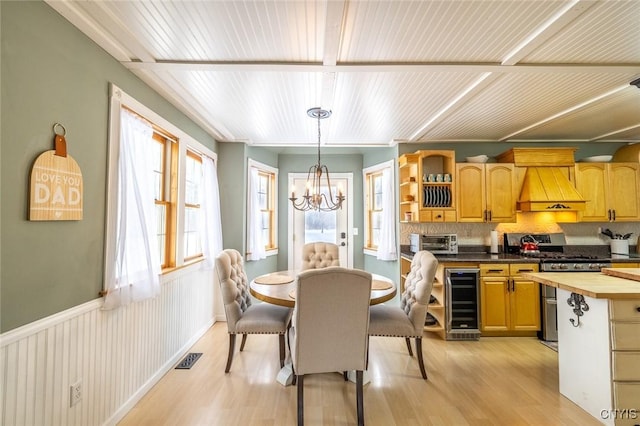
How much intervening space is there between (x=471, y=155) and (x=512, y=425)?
3.24 metres

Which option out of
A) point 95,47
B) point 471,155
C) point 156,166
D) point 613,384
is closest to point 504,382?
point 613,384

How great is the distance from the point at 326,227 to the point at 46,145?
12.4 ft

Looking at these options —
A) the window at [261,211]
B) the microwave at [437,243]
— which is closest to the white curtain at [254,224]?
the window at [261,211]

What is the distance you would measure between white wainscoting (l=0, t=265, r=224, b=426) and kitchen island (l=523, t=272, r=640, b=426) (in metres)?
3.14

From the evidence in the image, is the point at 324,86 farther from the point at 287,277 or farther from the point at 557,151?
the point at 557,151

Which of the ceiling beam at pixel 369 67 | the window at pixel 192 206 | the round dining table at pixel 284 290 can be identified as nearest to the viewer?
the ceiling beam at pixel 369 67

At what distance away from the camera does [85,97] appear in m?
1.64

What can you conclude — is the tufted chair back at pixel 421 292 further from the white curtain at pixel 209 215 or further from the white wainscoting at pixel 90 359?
the white curtain at pixel 209 215

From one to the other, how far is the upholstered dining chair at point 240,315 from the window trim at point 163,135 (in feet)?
1.82

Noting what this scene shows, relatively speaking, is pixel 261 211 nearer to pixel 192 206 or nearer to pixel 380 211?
pixel 192 206

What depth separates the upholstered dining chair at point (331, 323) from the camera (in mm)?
1754

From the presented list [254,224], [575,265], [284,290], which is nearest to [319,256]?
[284,290]

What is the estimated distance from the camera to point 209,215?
134 inches

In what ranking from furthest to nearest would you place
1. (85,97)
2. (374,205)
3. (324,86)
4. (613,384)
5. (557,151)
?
(374,205) < (557,151) < (324,86) < (613,384) < (85,97)
